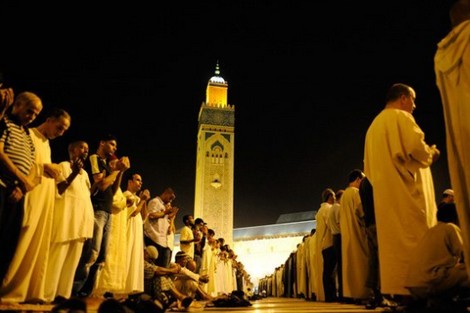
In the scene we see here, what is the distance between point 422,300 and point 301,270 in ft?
19.9

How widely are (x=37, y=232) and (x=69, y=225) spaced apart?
19.1 inches

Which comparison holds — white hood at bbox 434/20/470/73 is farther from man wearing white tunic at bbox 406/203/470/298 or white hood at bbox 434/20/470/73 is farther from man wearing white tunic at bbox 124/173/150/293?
man wearing white tunic at bbox 124/173/150/293

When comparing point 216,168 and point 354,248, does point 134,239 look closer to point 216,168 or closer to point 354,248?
point 354,248

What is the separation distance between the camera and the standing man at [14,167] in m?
2.46

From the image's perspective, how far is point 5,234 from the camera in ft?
8.18

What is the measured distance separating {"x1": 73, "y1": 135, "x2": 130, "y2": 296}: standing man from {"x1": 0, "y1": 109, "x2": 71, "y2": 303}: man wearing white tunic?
774 mm

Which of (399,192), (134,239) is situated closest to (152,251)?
(134,239)

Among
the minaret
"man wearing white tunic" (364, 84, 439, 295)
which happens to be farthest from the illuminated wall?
"man wearing white tunic" (364, 84, 439, 295)

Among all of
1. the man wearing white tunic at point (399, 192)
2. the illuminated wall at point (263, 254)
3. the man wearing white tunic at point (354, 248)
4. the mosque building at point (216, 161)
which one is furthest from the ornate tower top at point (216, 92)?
the man wearing white tunic at point (399, 192)

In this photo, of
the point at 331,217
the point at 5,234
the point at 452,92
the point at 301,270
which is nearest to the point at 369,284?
the point at 331,217

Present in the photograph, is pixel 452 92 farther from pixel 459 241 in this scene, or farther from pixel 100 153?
pixel 100 153

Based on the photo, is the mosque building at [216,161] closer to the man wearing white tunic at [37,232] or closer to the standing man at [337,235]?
the standing man at [337,235]

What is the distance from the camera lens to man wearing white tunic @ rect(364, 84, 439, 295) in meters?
3.01

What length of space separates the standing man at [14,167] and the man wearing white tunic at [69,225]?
464mm
